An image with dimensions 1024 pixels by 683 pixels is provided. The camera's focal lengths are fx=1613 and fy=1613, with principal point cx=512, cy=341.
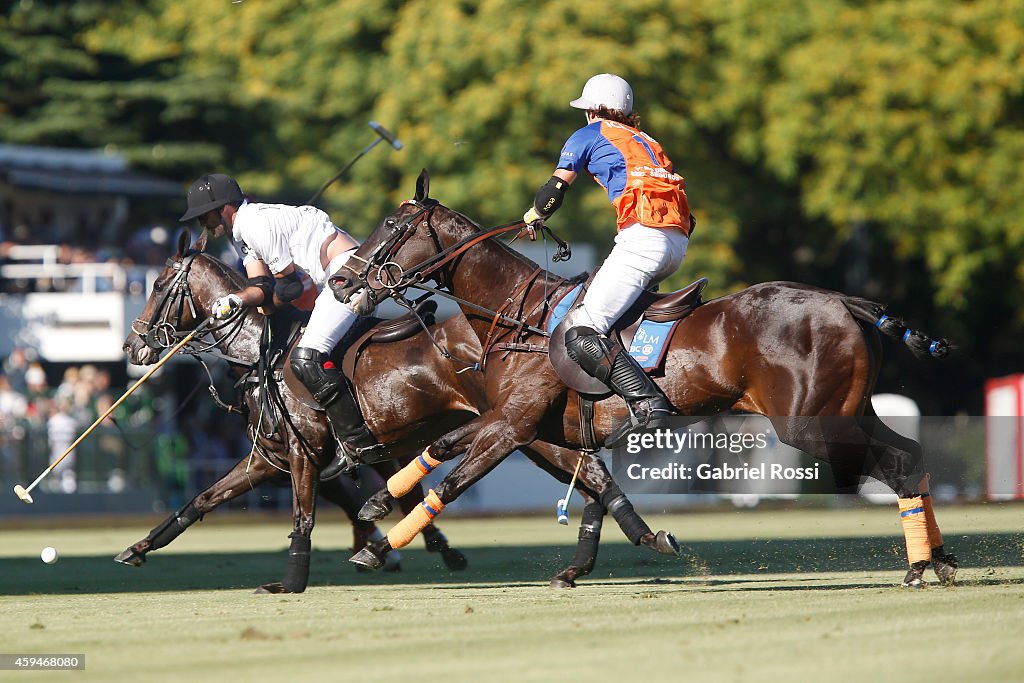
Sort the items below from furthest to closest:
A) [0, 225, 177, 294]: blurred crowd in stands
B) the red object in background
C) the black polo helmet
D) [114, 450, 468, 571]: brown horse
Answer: [0, 225, 177, 294]: blurred crowd in stands
the black polo helmet
[114, 450, 468, 571]: brown horse
the red object in background

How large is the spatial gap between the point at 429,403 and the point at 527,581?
4.03 feet

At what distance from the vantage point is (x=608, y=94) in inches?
348

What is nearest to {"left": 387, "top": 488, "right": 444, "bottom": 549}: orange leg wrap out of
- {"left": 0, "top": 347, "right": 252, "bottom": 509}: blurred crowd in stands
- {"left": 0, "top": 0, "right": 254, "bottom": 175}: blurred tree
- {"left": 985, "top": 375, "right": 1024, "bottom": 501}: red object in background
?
{"left": 985, "top": 375, "right": 1024, "bottom": 501}: red object in background

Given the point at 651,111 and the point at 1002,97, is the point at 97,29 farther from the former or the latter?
the point at 1002,97

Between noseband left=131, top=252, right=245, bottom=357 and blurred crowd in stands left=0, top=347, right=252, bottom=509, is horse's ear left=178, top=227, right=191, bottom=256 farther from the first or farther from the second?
blurred crowd in stands left=0, top=347, right=252, bottom=509

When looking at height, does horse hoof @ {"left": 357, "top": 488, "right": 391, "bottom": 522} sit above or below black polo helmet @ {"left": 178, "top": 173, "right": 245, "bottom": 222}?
below

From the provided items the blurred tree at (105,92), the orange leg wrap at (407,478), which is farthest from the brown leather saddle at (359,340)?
the blurred tree at (105,92)

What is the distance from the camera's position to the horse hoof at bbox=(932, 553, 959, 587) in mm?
8344

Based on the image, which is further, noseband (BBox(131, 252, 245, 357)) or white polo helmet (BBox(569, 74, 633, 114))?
noseband (BBox(131, 252, 245, 357))

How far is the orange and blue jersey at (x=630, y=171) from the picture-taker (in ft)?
28.4

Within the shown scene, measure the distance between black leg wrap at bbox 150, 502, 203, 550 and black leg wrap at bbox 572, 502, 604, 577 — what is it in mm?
2364

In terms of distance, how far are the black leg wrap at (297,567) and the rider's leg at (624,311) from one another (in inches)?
72.7

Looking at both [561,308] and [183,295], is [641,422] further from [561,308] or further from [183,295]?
[183,295]

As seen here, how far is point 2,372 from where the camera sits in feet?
78.2
